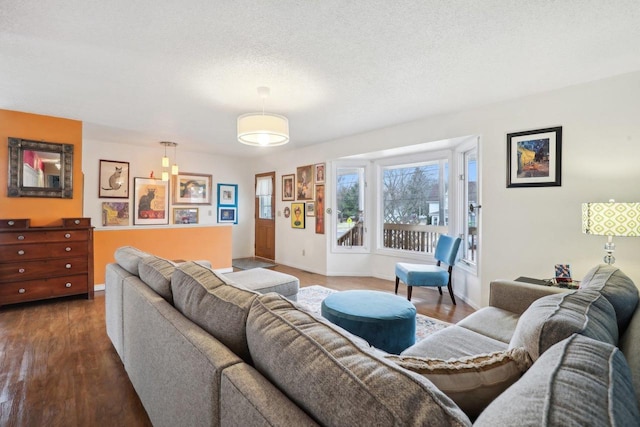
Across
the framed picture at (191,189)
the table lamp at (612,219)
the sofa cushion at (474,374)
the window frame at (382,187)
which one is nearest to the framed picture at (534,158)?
the table lamp at (612,219)

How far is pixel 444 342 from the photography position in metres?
1.68

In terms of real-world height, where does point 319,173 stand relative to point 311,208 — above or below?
above

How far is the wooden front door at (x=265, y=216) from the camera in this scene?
6.69 m

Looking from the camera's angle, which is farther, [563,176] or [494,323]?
[563,176]

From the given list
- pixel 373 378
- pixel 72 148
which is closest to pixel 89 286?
pixel 72 148

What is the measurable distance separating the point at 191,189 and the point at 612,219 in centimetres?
645

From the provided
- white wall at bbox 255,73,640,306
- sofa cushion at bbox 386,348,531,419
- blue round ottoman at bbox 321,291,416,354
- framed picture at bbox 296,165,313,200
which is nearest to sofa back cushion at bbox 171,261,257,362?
sofa cushion at bbox 386,348,531,419

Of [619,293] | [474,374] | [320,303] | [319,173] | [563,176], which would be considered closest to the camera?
[474,374]

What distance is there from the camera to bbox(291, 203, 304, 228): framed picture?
5.91 meters

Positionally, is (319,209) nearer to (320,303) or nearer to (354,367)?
(320,303)

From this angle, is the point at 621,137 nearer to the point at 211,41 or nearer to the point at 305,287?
the point at 211,41

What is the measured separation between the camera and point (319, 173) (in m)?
5.51

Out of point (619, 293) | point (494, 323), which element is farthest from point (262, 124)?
point (619, 293)

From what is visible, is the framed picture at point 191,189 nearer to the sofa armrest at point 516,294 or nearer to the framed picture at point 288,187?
the framed picture at point 288,187
